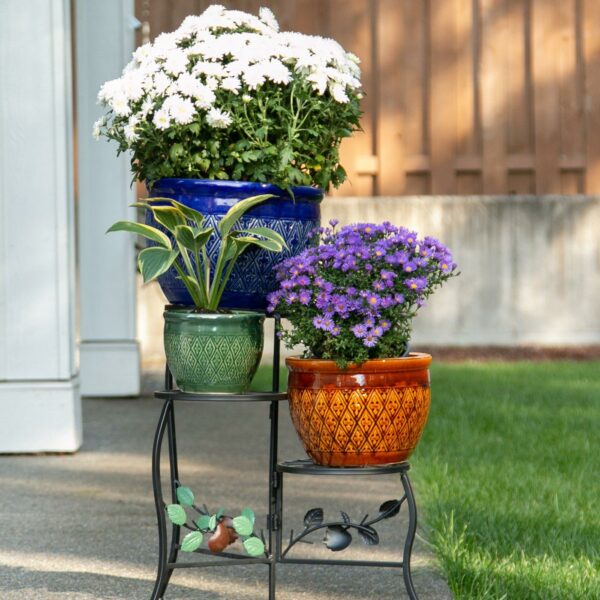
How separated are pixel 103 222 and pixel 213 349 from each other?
4.97m

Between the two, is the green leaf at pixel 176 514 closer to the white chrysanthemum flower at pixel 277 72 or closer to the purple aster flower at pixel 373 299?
the purple aster flower at pixel 373 299

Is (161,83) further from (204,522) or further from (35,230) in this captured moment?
(35,230)

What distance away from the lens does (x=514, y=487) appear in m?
4.90

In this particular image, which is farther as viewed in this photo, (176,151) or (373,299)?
(176,151)

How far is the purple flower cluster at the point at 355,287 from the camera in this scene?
317cm

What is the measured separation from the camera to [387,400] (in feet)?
10.5

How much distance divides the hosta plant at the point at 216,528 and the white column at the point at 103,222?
4822 millimetres

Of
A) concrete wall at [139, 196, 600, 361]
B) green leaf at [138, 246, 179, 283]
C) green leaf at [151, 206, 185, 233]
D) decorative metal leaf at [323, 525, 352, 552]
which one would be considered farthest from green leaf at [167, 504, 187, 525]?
concrete wall at [139, 196, 600, 361]

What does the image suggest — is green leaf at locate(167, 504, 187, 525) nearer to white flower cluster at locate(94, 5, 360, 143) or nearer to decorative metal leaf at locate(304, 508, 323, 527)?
decorative metal leaf at locate(304, 508, 323, 527)

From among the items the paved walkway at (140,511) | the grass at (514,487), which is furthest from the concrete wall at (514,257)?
the paved walkway at (140,511)

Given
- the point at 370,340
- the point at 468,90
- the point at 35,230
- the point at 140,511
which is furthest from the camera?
the point at 468,90

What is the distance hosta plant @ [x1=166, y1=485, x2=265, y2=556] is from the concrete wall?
7.91m

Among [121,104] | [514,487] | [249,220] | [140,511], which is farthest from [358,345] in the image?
[514,487]

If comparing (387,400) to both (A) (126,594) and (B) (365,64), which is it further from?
(B) (365,64)
